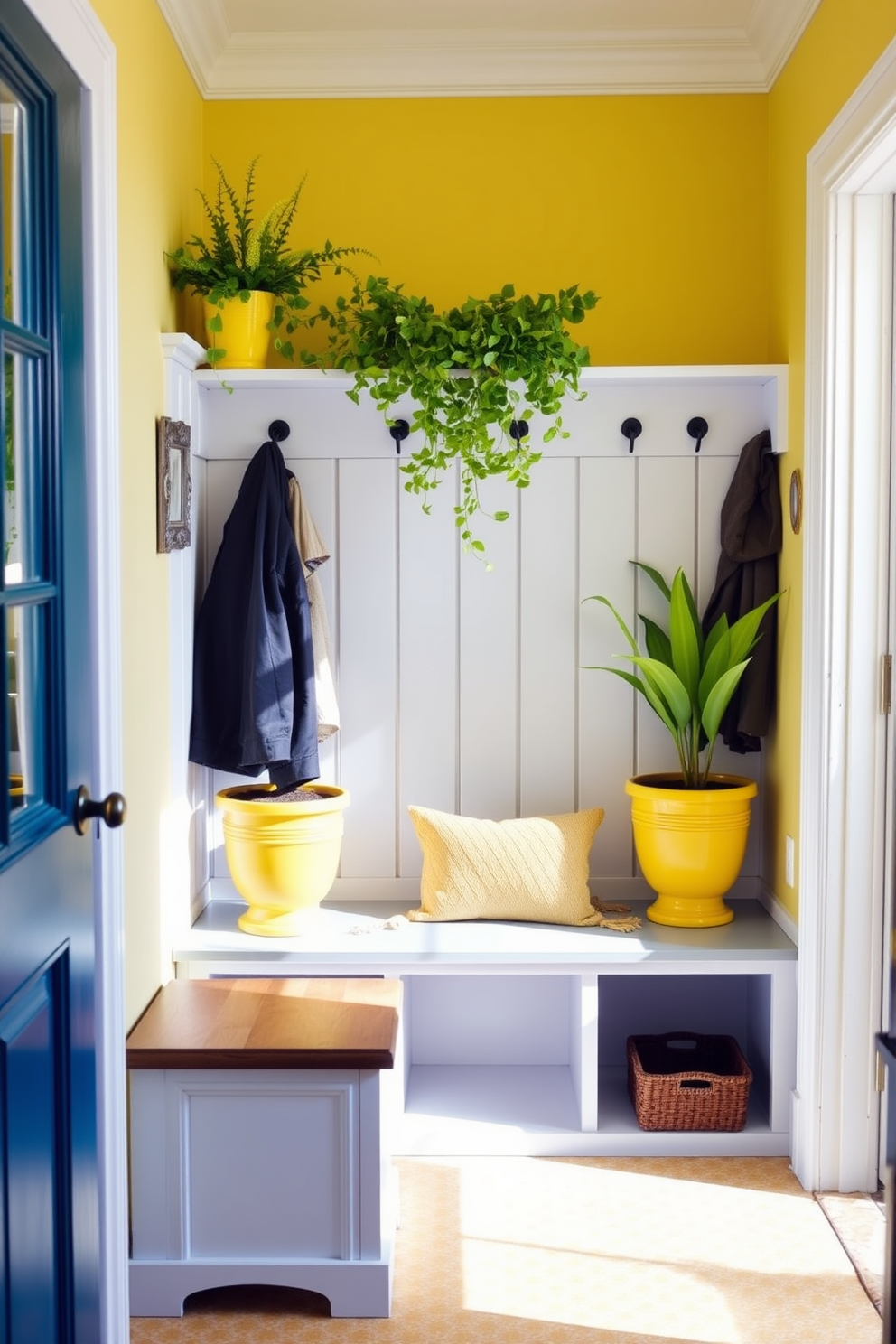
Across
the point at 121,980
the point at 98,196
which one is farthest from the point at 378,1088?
the point at 98,196

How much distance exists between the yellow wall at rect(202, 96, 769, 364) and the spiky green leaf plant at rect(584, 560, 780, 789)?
0.67 m

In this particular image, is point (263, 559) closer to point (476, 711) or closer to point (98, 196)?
point (476, 711)

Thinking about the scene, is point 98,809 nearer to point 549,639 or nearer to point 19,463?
point 19,463

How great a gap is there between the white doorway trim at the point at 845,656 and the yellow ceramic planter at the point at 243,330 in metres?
1.20

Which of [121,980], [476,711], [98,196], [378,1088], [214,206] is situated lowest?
[378,1088]

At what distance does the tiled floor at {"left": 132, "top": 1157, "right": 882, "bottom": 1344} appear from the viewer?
2.25m

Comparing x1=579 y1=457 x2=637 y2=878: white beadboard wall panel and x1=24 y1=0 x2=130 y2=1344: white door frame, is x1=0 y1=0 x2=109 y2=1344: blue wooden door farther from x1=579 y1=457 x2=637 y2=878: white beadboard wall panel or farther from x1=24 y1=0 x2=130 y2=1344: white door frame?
x1=579 y1=457 x2=637 y2=878: white beadboard wall panel

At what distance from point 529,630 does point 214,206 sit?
4.23 ft

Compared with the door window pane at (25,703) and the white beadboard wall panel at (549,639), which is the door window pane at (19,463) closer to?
the door window pane at (25,703)

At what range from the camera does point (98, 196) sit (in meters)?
2.06

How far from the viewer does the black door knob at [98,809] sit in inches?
73.2

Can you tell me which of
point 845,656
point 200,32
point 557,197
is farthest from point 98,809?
point 557,197

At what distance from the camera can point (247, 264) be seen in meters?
2.91

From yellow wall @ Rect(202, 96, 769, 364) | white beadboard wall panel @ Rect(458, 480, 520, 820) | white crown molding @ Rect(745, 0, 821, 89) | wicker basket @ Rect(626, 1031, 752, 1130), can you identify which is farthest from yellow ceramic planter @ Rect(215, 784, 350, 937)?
white crown molding @ Rect(745, 0, 821, 89)
